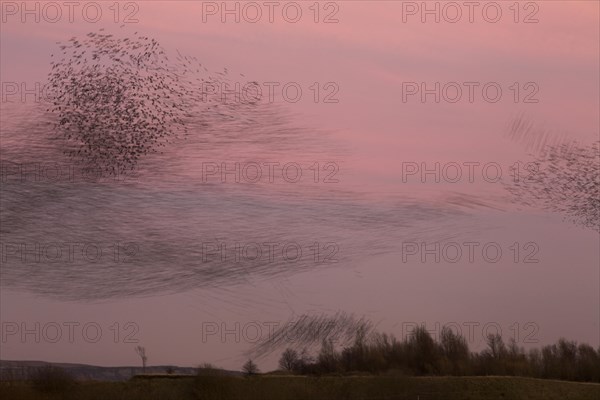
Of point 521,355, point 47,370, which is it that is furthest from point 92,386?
point 521,355

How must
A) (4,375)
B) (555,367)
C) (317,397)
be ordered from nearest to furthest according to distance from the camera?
1. (317,397)
2. (4,375)
3. (555,367)

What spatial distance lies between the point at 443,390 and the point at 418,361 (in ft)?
28.8

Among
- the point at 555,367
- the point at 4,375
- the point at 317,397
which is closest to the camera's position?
the point at 317,397

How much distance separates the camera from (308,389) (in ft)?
116

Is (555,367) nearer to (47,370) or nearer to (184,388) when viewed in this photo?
(184,388)

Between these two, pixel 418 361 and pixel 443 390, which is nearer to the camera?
pixel 443 390

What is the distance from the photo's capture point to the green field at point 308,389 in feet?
114

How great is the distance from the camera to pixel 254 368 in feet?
135

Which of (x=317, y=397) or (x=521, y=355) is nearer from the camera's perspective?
(x=317, y=397)

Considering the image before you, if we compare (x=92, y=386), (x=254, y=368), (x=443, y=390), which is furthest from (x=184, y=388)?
(x=443, y=390)

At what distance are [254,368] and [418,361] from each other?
7.19 meters

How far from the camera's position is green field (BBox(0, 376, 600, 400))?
34.9m

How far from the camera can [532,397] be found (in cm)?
3525

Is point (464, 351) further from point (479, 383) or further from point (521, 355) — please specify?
point (479, 383)
